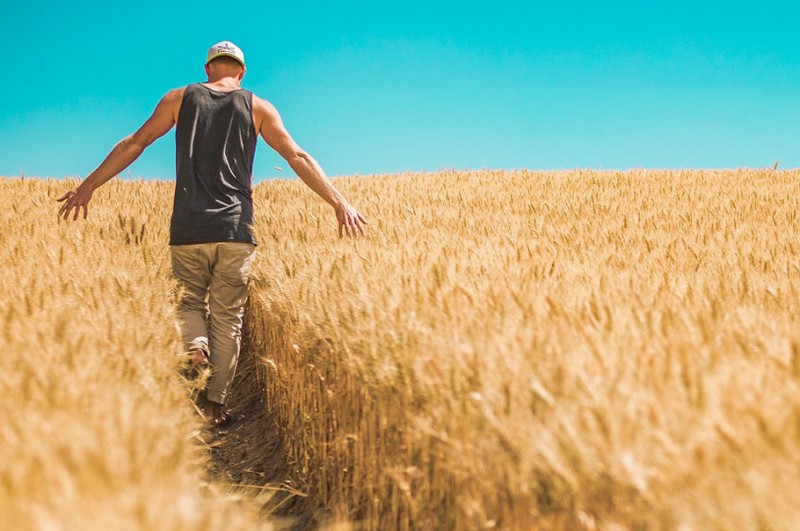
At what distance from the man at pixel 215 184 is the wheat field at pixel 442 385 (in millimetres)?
243

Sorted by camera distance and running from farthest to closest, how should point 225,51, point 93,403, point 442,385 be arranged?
point 225,51
point 442,385
point 93,403

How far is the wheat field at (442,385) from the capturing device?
130 cm

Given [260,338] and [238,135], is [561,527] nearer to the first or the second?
[238,135]

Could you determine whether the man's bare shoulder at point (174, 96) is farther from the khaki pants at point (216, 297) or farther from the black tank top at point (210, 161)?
the khaki pants at point (216, 297)

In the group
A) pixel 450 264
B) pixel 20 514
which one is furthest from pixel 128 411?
pixel 450 264

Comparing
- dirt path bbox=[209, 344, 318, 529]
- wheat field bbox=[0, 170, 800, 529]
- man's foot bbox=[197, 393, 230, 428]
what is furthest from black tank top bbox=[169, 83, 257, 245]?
dirt path bbox=[209, 344, 318, 529]

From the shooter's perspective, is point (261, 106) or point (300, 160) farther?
point (300, 160)

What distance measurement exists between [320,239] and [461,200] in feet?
11.8

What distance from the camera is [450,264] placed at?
10.6 ft

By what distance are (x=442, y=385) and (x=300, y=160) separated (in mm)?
2605

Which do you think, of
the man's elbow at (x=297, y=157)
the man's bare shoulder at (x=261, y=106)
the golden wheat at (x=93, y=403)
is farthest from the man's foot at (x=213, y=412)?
the man's bare shoulder at (x=261, y=106)

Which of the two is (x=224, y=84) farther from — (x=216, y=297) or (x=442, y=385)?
(x=442, y=385)

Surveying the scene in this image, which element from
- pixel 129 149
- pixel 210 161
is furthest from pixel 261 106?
pixel 129 149

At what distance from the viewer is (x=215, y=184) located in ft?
13.4
